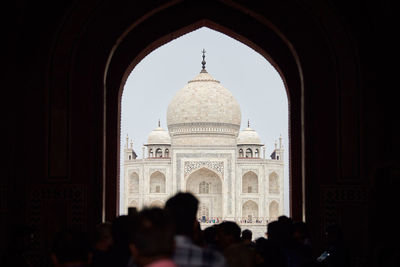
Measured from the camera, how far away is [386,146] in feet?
20.8

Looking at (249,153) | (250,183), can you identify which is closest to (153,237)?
(250,183)

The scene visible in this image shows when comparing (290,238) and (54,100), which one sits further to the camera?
(54,100)

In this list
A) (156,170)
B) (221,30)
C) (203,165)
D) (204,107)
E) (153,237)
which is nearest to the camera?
(153,237)

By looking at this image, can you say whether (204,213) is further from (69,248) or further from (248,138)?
(69,248)

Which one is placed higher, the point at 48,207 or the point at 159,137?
the point at 159,137

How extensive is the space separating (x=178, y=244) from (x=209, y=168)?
26.8 m

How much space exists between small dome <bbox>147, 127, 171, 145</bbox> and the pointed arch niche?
25.2 metres

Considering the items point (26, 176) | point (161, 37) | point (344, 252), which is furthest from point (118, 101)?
point (344, 252)

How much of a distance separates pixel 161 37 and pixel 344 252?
4218 millimetres

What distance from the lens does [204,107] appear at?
3002 cm

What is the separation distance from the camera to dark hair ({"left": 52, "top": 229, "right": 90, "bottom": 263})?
2580mm

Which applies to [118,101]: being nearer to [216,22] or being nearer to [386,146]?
[216,22]

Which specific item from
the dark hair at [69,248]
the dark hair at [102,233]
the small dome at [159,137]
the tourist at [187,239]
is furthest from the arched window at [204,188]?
the tourist at [187,239]

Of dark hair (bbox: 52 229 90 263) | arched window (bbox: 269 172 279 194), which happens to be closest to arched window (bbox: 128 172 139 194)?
arched window (bbox: 269 172 279 194)
